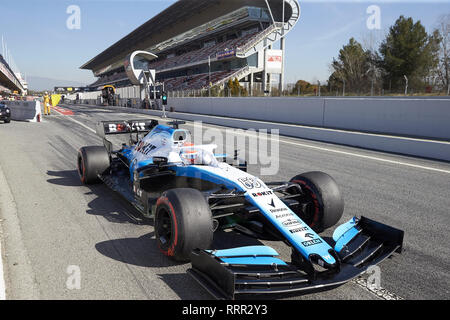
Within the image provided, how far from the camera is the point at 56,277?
2.94m

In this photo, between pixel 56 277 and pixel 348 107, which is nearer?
pixel 56 277

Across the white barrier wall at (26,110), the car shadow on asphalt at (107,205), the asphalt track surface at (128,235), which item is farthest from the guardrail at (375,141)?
the white barrier wall at (26,110)

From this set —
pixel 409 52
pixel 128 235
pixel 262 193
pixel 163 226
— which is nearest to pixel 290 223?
pixel 262 193

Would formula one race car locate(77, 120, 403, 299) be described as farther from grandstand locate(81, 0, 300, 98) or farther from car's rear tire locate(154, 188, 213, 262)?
grandstand locate(81, 0, 300, 98)

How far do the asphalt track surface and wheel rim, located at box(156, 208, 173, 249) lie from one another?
0.19 metres

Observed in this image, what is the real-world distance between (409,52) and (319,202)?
1501 inches

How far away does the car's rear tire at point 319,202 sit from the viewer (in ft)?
12.0

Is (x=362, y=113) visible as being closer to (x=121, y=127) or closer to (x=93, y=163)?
(x=121, y=127)

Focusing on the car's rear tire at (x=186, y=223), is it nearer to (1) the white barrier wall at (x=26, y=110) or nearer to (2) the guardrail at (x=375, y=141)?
(2) the guardrail at (x=375, y=141)

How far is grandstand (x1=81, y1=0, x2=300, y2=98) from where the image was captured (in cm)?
4381

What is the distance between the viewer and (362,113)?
12.5 metres

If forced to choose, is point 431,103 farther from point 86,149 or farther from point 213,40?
point 213,40
